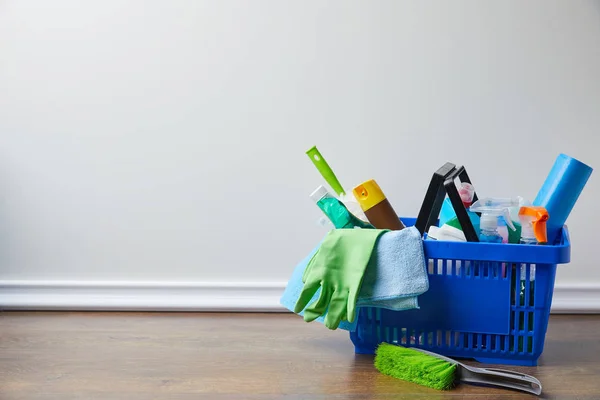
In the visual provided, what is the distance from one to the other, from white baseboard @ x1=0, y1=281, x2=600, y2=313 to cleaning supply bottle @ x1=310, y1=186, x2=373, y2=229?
39 cm

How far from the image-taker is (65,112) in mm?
1556

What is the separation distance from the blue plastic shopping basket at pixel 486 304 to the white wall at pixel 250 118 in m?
0.35

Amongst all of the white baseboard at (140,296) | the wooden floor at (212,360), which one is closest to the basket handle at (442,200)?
the wooden floor at (212,360)

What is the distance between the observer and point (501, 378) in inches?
41.8

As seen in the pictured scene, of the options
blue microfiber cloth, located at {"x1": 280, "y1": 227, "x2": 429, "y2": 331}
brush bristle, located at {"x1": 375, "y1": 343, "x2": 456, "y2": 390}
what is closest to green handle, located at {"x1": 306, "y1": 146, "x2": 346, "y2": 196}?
blue microfiber cloth, located at {"x1": 280, "y1": 227, "x2": 429, "y2": 331}

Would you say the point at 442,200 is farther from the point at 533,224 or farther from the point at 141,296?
the point at 141,296

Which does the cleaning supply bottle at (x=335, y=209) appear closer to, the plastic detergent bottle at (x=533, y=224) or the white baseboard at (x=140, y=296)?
the plastic detergent bottle at (x=533, y=224)

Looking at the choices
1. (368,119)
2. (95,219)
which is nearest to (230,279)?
(95,219)

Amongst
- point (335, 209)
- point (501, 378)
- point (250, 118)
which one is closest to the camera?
point (501, 378)

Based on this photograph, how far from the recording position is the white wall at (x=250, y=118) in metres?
1.46

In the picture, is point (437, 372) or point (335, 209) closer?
point (437, 372)

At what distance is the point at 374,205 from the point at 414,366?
0.28 m

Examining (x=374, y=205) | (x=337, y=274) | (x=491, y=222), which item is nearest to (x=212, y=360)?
(x=337, y=274)

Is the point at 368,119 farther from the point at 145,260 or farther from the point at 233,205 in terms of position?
the point at 145,260
